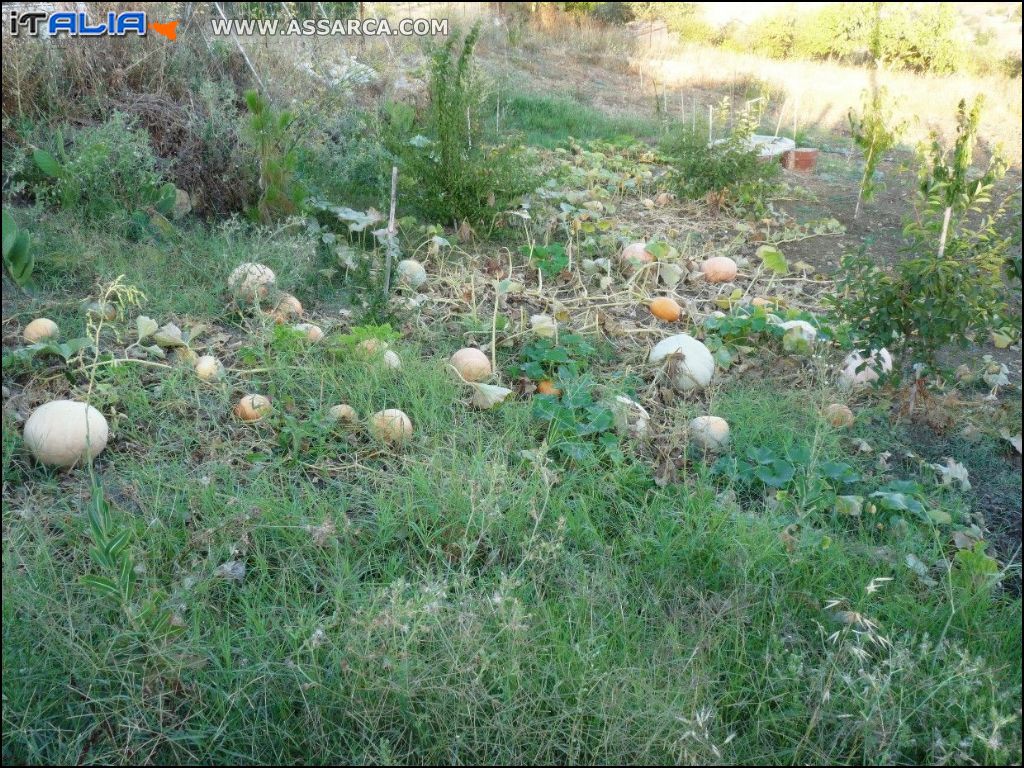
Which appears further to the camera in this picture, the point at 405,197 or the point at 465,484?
the point at 405,197

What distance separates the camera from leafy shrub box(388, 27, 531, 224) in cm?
457

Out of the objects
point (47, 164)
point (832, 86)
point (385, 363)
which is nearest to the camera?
point (385, 363)

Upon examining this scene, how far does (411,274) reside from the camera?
390 centimetres

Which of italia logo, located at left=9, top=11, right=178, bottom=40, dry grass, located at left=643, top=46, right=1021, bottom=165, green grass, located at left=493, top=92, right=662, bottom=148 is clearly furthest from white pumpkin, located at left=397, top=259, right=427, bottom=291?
dry grass, located at left=643, top=46, right=1021, bottom=165

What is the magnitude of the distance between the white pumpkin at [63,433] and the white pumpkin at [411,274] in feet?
5.36

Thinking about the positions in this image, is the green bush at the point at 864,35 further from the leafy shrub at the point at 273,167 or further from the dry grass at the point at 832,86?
the leafy shrub at the point at 273,167

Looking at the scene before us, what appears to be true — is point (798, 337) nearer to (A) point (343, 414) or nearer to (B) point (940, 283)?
(B) point (940, 283)

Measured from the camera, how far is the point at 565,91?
10.5 meters

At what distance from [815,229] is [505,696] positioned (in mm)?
4707

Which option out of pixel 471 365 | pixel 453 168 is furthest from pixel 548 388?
pixel 453 168

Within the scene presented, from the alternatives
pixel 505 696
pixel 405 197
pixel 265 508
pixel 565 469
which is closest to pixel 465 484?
pixel 565 469

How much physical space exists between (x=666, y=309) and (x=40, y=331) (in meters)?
Answer: 2.58

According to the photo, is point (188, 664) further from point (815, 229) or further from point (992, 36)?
point (992, 36)

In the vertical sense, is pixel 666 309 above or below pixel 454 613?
above
